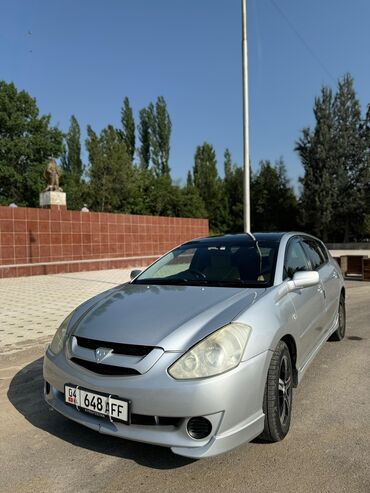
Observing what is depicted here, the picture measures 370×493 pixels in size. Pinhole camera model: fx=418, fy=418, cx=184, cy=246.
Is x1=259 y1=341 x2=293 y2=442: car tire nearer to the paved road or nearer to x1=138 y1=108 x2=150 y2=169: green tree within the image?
the paved road

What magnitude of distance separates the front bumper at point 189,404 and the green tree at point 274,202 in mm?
44696

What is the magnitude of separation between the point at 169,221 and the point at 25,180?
17.2 meters

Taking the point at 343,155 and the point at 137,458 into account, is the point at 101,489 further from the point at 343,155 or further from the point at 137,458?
the point at 343,155

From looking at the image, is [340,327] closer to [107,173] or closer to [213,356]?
[213,356]

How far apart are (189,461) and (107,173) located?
34.8 metres

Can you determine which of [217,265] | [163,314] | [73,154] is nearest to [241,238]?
[217,265]

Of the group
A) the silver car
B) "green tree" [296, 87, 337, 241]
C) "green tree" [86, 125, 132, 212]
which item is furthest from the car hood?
"green tree" [296, 87, 337, 241]

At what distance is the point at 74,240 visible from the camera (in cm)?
1928

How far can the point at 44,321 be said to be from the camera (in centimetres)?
722

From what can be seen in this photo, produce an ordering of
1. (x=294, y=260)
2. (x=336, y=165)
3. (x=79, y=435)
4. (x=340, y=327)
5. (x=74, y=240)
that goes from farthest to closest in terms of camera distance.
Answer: (x=336, y=165) → (x=74, y=240) → (x=340, y=327) → (x=294, y=260) → (x=79, y=435)

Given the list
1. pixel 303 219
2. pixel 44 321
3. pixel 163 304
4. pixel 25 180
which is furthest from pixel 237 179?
pixel 163 304

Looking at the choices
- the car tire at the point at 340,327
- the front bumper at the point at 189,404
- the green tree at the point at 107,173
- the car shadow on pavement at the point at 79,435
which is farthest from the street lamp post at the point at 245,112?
the green tree at the point at 107,173

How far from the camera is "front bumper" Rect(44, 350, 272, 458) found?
2336 millimetres

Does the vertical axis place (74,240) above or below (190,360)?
above
